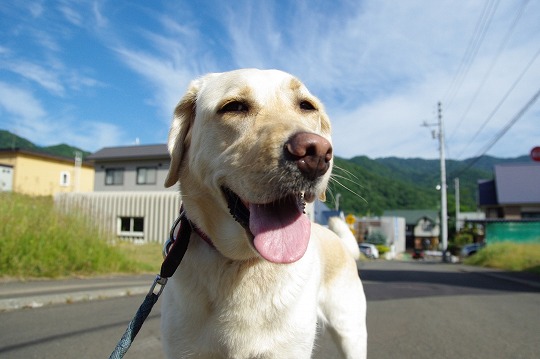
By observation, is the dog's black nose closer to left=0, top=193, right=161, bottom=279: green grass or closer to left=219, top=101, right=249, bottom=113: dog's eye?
left=219, top=101, right=249, bottom=113: dog's eye

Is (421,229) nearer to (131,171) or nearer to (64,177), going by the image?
(64,177)

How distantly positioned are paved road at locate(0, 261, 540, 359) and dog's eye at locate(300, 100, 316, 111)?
2582 millimetres

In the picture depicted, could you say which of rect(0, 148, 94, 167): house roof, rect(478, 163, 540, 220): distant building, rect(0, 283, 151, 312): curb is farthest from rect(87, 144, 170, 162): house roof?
rect(478, 163, 540, 220): distant building

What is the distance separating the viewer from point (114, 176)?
31.7 metres

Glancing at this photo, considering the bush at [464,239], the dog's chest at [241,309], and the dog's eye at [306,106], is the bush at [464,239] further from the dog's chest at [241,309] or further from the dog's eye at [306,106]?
the dog's chest at [241,309]

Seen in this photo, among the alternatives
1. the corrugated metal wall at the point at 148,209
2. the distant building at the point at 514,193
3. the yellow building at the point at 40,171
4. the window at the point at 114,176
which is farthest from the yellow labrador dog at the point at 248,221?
the distant building at the point at 514,193

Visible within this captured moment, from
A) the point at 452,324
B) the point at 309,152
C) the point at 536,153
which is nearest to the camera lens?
the point at 309,152

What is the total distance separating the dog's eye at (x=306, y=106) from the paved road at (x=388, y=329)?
258 centimetres

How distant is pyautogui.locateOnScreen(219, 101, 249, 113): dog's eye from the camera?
2.47m

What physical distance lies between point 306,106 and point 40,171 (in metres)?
39.5

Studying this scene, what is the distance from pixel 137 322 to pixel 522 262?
19.7m

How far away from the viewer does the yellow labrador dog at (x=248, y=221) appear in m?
1.96

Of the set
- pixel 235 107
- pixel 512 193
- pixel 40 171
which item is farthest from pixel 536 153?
pixel 512 193

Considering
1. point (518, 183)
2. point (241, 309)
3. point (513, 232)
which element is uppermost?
point (518, 183)
